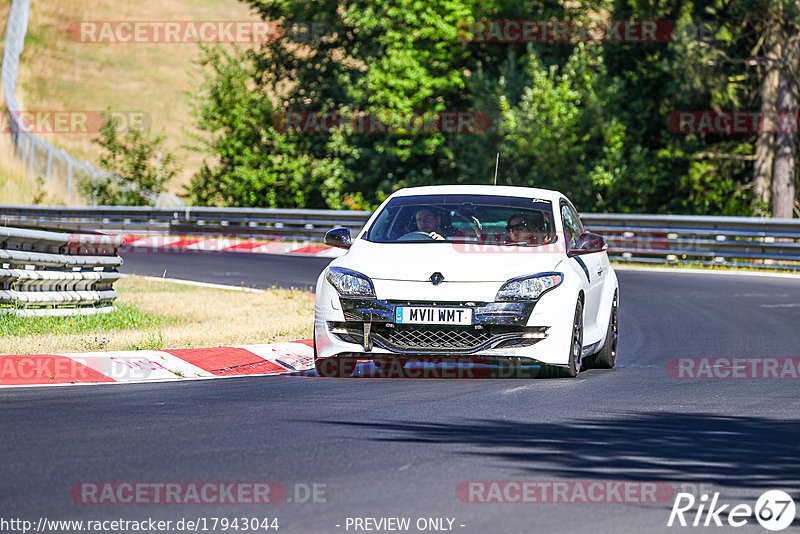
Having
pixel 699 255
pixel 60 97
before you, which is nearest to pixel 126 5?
pixel 60 97

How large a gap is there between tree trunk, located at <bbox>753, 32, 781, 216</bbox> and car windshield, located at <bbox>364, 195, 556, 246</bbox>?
1113 inches

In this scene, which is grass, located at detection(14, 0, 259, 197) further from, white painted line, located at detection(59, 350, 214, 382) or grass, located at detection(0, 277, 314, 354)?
white painted line, located at detection(59, 350, 214, 382)

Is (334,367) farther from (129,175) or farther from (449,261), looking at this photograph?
(129,175)

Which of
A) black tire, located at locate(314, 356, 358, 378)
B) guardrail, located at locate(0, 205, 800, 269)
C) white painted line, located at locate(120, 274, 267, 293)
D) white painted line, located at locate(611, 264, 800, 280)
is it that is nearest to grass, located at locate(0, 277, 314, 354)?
white painted line, located at locate(120, 274, 267, 293)

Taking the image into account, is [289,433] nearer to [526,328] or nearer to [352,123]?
[526,328]

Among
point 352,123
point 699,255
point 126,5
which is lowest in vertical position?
point 699,255

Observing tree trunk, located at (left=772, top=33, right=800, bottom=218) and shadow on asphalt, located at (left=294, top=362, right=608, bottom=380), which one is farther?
tree trunk, located at (left=772, top=33, right=800, bottom=218)

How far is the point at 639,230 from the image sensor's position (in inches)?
1168

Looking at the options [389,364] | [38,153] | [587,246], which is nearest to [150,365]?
[389,364]

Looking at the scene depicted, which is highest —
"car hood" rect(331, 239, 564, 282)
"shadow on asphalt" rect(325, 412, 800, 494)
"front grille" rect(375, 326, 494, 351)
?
"car hood" rect(331, 239, 564, 282)

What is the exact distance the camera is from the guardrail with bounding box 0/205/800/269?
1079 inches

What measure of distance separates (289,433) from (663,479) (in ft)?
7.52

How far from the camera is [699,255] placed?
2897 centimetres

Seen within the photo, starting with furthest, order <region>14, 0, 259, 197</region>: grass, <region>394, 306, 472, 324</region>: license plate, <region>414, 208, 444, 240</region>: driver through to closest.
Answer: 1. <region>14, 0, 259, 197</region>: grass
2. <region>414, 208, 444, 240</region>: driver
3. <region>394, 306, 472, 324</region>: license plate
